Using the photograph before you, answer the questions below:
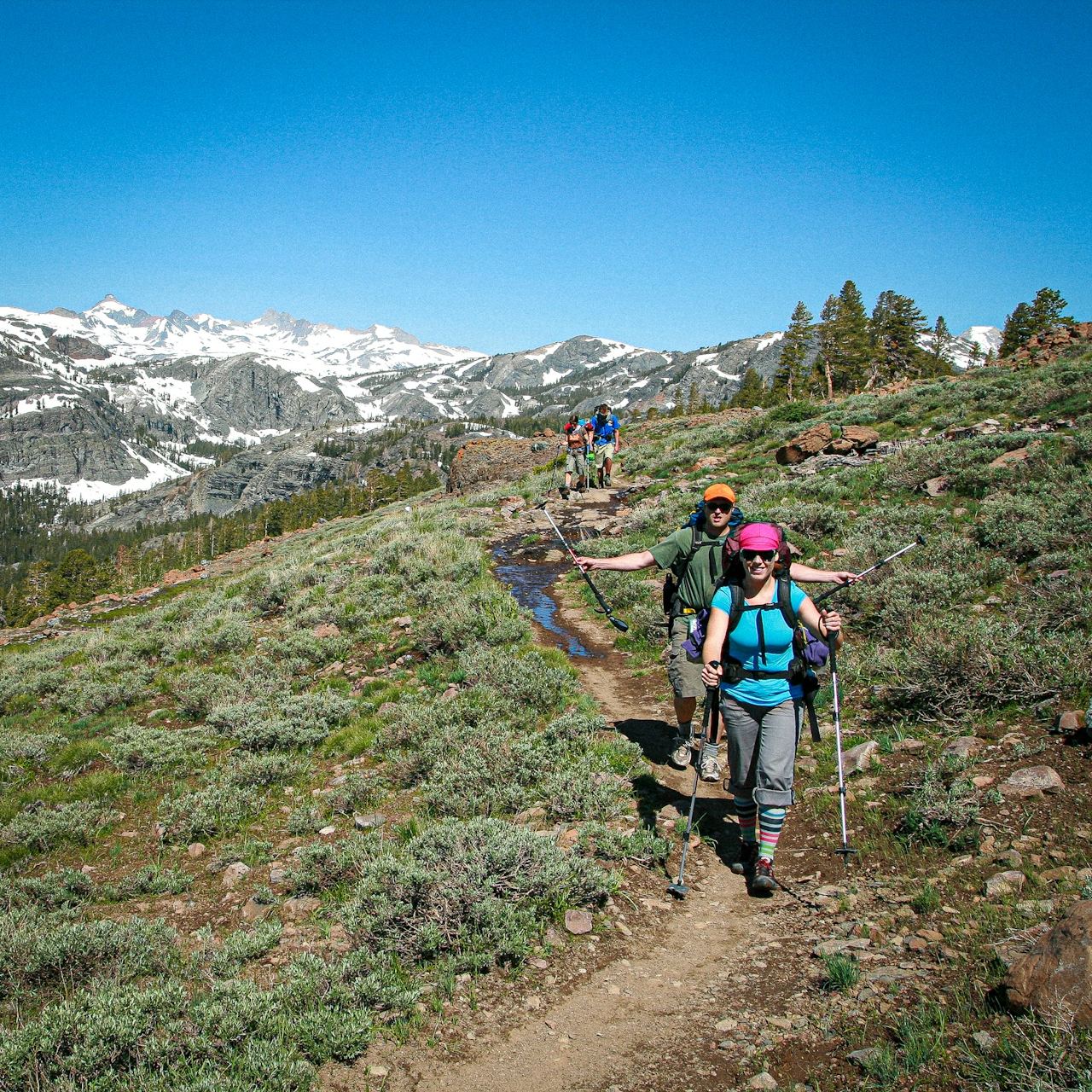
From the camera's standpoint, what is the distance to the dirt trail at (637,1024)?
3662 mm

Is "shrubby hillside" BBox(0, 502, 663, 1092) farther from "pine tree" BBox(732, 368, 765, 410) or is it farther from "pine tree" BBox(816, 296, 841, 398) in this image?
"pine tree" BBox(732, 368, 765, 410)

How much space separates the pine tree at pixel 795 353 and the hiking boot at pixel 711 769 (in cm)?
5931

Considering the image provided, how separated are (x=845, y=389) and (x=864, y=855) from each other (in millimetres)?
64376

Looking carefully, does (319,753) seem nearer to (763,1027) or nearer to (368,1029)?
(368,1029)

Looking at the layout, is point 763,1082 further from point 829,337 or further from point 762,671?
point 829,337

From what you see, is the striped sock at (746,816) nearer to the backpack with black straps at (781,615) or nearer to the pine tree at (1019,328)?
the backpack with black straps at (781,615)

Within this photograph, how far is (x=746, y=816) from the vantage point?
561cm

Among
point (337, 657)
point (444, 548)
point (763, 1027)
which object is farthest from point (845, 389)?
point (763, 1027)

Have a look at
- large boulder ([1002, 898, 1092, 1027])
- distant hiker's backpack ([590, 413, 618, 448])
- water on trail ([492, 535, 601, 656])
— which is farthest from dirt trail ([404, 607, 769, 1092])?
distant hiker's backpack ([590, 413, 618, 448])

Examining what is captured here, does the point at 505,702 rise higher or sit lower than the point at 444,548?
lower

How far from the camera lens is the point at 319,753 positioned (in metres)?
8.55

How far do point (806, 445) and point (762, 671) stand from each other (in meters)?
19.4

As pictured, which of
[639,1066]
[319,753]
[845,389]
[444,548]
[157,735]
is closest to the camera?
[639,1066]

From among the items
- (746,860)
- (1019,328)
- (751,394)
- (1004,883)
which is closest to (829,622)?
(1004,883)
